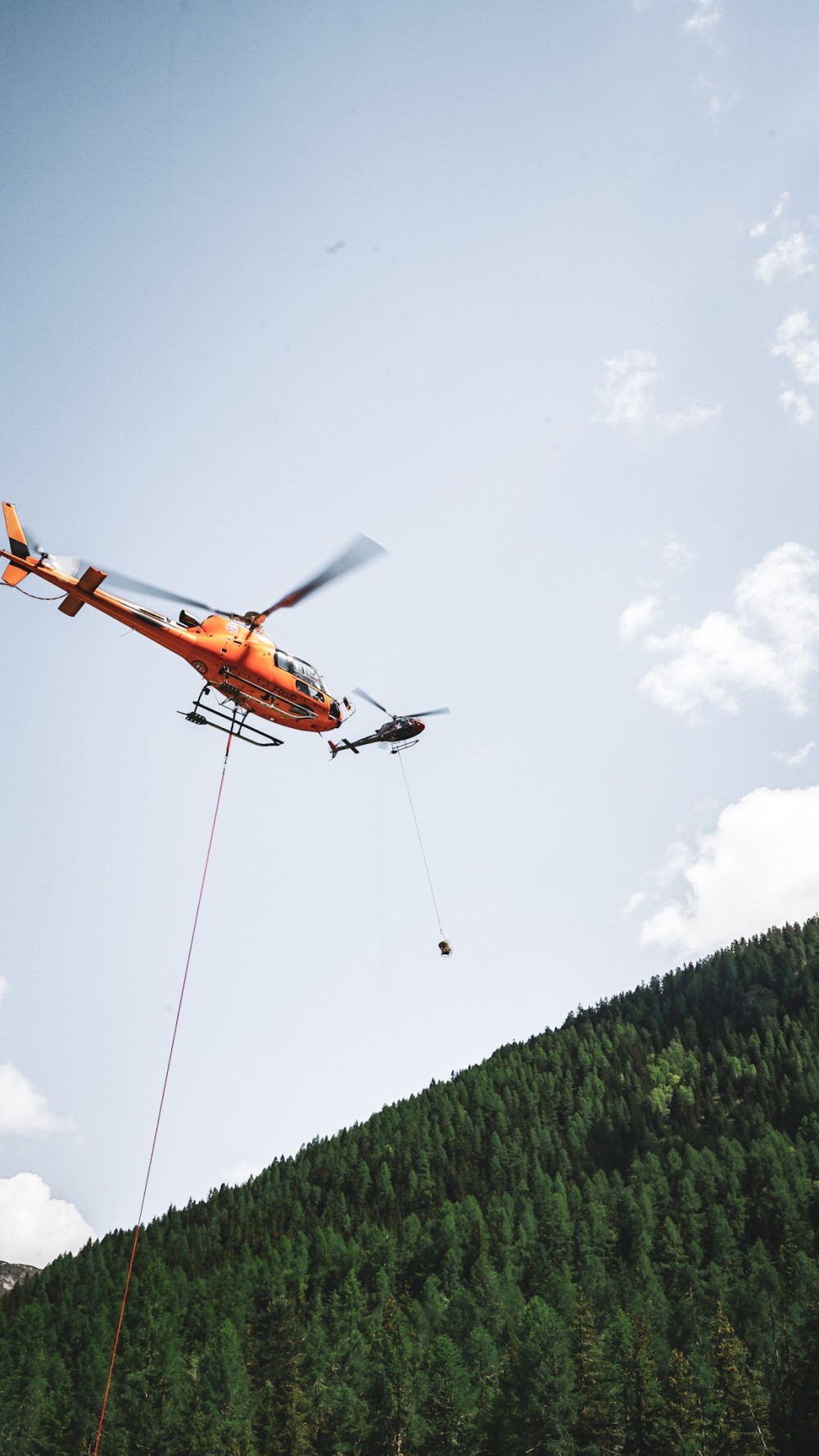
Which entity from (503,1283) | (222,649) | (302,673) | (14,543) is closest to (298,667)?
(302,673)

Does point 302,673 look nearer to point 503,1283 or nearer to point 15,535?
point 15,535

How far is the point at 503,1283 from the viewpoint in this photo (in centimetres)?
7381

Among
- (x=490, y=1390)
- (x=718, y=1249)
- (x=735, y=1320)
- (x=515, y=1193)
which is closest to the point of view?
(x=490, y=1390)

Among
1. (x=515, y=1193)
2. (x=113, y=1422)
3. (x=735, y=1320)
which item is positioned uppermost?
(x=515, y=1193)

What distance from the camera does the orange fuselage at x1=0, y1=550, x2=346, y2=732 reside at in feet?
79.9

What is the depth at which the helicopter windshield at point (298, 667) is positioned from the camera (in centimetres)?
2703

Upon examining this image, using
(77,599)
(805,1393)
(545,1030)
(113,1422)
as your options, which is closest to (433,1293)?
(113,1422)

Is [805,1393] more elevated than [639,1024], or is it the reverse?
[639,1024]

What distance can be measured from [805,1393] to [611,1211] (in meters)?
49.8

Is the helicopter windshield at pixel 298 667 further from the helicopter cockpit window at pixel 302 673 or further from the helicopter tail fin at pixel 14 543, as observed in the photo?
the helicopter tail fin at pixel 14 543

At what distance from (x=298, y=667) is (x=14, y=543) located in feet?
28.2

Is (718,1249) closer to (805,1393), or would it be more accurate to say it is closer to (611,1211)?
(611,1211)

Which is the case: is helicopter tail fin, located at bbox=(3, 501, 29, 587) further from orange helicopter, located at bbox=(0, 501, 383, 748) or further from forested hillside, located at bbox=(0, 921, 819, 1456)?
forested hillside, located at bbox=(0, 921, 819, 1456)

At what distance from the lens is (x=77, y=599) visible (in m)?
24.7
